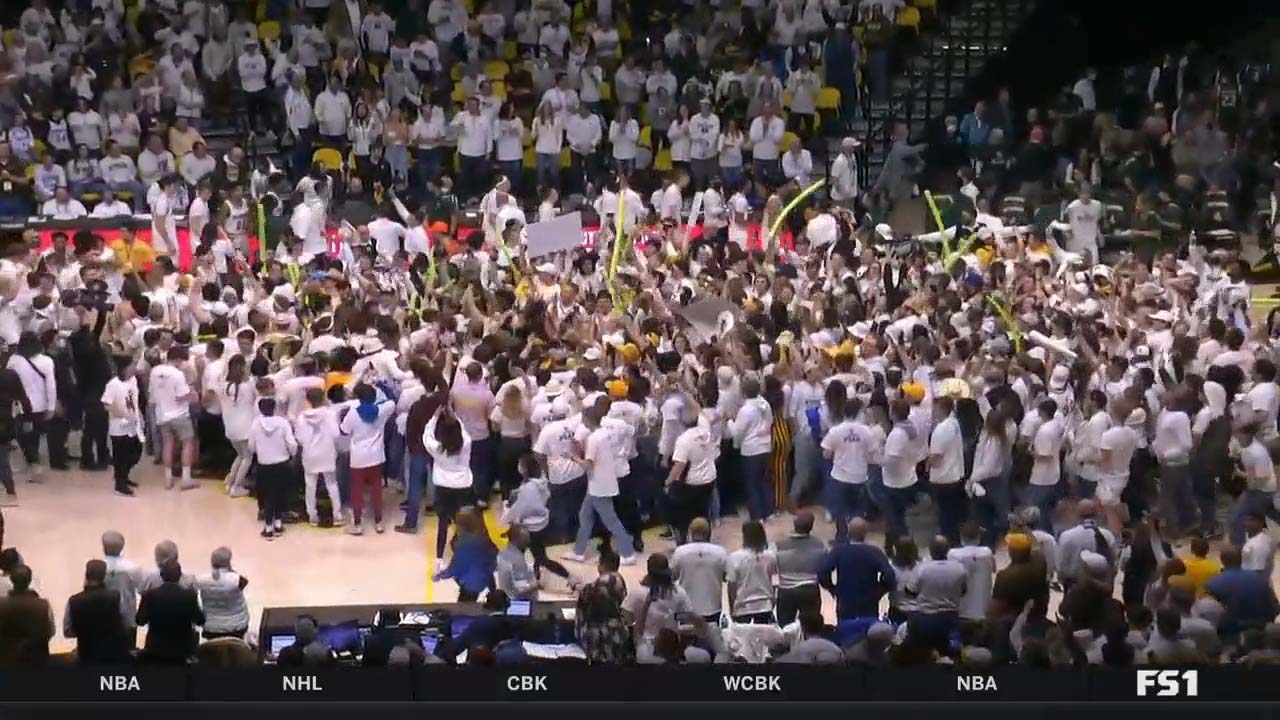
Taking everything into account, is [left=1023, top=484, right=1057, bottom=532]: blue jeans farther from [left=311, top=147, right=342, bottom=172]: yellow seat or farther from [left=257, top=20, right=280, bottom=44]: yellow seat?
[left=257, top=20, right=280, bottom=44]: yellow seat

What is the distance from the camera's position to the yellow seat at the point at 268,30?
25.2m

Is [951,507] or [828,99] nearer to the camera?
[951,507]

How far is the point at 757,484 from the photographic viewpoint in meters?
16.3

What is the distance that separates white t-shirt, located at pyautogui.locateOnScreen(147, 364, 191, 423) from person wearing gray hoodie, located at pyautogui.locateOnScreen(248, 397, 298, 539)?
636 mm

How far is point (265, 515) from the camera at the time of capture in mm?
16500

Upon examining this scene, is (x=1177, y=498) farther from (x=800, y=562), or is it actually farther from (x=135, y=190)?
(x=135, y=190)

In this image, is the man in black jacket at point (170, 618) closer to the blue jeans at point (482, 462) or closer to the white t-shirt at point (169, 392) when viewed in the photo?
the blue jeans at point (482, 462)

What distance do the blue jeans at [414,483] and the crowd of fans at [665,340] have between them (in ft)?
0.13

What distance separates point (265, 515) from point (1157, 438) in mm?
6211

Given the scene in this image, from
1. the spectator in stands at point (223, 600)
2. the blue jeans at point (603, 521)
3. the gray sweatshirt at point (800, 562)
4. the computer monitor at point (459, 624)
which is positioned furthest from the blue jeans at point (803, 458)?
the spectator in stands at point (223, 600)

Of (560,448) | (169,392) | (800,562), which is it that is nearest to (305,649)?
(560,448)

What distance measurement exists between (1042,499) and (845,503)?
52.4 inches

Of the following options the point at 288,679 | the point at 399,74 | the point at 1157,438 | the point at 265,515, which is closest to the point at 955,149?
the point at 399,74

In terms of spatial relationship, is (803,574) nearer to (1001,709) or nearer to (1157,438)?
(1001,709)
